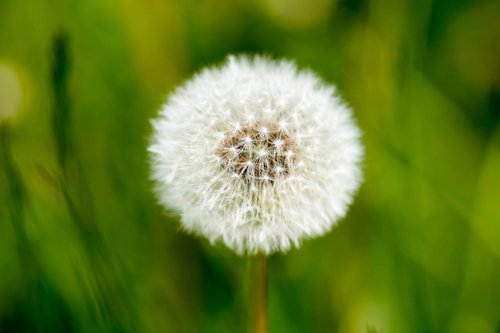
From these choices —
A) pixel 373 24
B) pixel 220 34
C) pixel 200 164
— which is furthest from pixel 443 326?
pixel 220 34

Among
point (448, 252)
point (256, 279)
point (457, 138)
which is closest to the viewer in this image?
point (256, 279)

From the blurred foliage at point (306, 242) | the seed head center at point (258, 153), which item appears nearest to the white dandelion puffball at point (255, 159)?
the seed head center at point (258, 153)

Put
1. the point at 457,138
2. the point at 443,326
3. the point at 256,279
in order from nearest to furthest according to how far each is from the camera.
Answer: the point at 256,279 < the point at 443,326 < the point at 457,138

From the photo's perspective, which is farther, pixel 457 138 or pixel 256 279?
pixel 457 138

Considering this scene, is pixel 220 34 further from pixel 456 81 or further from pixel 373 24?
pixel 456 81

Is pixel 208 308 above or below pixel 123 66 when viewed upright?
below

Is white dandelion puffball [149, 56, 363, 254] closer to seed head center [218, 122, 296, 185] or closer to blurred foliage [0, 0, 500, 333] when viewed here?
seed head center [218, 122, 296, 185]

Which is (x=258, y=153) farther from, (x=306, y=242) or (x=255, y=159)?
(x=306, y=242)
